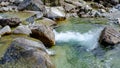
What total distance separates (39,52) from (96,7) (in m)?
13.5

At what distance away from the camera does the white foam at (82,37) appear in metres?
12.1

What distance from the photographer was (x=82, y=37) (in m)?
12.8

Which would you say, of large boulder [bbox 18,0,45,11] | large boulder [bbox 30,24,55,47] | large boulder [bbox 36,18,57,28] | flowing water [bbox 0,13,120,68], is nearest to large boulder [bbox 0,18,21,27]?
large boulder [bbox 36,18,57,28]

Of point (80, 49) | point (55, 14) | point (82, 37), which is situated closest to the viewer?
point (80, 49)

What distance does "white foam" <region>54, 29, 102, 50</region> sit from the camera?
12.1 meters

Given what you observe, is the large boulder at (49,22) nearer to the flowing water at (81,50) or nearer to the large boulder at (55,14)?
the flowing water at (81,50)

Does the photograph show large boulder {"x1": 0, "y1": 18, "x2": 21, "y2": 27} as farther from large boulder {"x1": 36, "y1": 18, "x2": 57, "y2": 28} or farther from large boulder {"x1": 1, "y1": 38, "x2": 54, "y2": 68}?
large boulder {"x1": 1, "y1": 38, "x2": 54, "y2": 68}

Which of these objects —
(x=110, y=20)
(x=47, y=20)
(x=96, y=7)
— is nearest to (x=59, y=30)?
(x=47, y=20)

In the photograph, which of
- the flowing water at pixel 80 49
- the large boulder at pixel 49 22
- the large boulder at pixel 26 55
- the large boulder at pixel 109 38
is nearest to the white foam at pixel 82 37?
the flowing water at pixel 80 49

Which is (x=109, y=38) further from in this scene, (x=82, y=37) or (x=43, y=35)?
(x=43, y=35)

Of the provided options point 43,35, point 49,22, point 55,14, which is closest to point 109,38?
point 43,35

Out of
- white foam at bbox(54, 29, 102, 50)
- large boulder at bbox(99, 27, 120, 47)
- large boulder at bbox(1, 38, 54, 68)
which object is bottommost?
white foam at bbox(54, 29, 102, 50)

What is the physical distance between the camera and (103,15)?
59.7ft

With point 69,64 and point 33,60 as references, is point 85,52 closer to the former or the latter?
point 69,64
